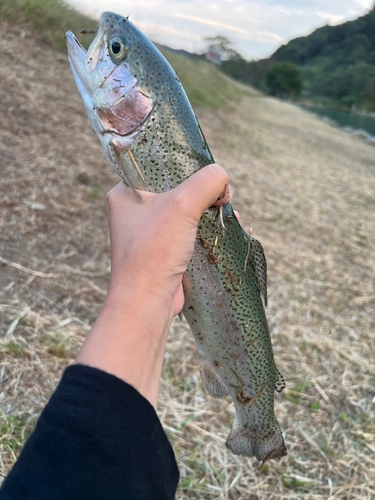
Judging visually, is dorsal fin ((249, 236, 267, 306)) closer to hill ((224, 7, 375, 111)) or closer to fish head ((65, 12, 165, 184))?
fish head ((65, 12, 165, 184))

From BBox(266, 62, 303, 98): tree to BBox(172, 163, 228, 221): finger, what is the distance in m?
101

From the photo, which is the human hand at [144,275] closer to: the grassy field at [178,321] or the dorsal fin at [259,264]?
the dorsal fin at [259,264]

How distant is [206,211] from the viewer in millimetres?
1877

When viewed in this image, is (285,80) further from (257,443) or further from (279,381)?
(257,443)

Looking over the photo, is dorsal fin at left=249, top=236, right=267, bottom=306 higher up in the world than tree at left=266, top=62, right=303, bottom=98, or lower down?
lower down

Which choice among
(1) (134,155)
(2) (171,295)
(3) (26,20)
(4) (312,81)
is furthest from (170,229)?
(4) (312,81)

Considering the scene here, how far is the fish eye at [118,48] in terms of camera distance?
1747mm

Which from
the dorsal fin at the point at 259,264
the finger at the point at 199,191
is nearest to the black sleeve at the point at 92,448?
the finger at the point at 199,191

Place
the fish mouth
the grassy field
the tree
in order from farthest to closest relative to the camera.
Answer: the tree < the grassy field < the fish mouth

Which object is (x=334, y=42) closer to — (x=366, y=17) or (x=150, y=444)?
(x=366, y=17)

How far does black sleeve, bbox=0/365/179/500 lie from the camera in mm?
969

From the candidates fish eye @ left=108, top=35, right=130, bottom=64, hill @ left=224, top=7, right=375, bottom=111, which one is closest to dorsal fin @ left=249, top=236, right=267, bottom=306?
fish eye @ left=108, top=35, right=130, bottom=64

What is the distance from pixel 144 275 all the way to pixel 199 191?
1.21 ft

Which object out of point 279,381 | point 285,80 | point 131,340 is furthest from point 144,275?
point 285,80
